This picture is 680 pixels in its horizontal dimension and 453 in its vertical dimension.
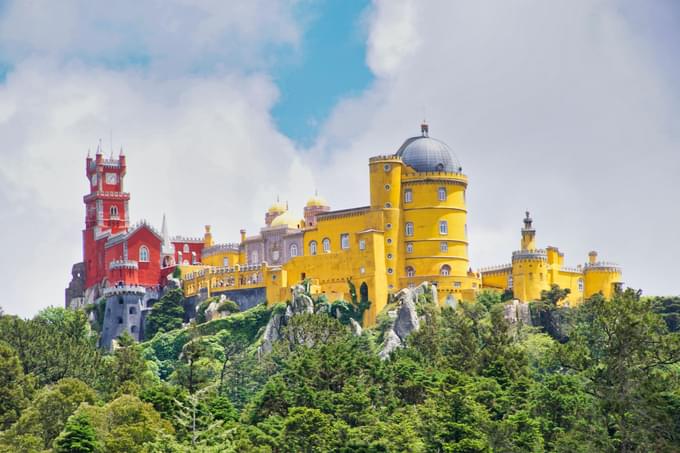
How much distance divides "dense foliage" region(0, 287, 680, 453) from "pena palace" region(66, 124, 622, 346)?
6.27 meters

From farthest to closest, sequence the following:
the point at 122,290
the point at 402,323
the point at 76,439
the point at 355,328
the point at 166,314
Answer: the point at 122,290
the point at 166,314
the point at 355,328
the point at 402,323
the point at 76,439

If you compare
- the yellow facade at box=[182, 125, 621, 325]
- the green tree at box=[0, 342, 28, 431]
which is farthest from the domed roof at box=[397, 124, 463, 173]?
the green tree at box=[0, 342, 28, 431]

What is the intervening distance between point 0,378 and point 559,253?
4082 cm

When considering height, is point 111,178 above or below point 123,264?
above

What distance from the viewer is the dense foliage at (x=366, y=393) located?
233ft

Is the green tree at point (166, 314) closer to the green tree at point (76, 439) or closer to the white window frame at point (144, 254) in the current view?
the white window frame at point (144, 254)

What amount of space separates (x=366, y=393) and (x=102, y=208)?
49.3 meters

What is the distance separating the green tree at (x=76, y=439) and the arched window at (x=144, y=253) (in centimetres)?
4946

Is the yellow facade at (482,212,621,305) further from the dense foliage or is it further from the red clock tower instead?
the red clock tower

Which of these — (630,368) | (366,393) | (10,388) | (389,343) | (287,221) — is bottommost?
(366,393)

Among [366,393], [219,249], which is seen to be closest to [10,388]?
[366,393]

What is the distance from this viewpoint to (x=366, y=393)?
83188 millimetres

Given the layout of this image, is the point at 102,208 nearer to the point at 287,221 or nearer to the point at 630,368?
the point at 287,221

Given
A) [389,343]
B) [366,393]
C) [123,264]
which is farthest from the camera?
[123,264]
